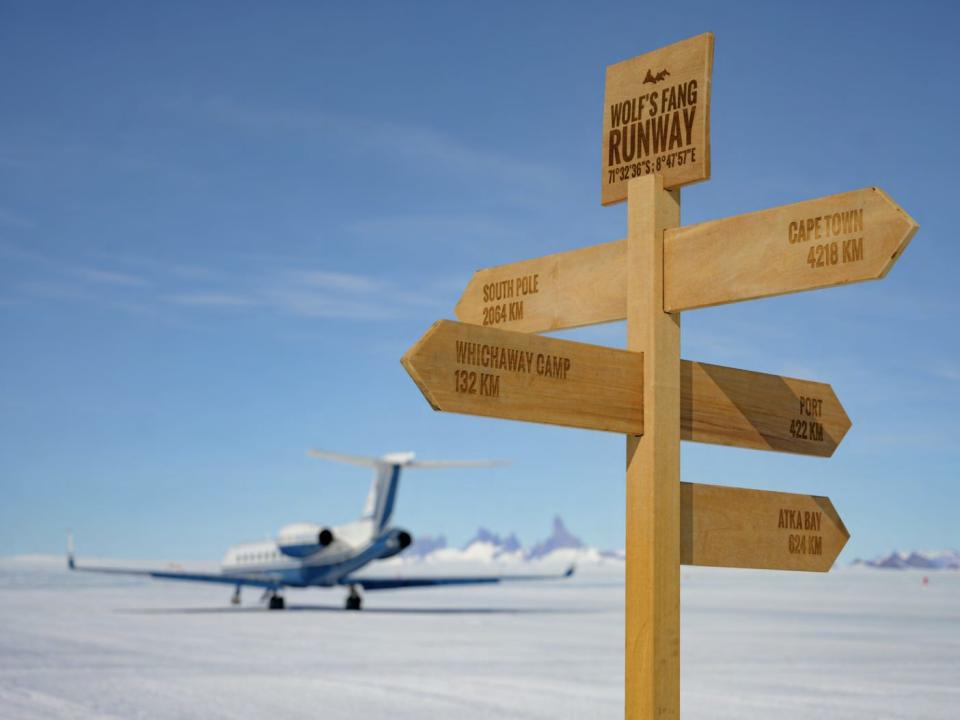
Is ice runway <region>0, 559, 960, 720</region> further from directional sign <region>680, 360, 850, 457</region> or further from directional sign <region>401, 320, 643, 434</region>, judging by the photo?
directional sign <region>401, 320, 643, 434</region>

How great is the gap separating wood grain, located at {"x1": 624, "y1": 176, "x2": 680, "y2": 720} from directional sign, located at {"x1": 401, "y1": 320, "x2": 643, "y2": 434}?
0.23ft

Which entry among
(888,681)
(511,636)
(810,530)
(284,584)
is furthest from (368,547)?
(810,530)

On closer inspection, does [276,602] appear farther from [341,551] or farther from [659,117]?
[659,117]

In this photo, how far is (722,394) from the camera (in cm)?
398

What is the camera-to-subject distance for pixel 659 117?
13.4ft

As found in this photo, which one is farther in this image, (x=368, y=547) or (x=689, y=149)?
(x=368, y=547)

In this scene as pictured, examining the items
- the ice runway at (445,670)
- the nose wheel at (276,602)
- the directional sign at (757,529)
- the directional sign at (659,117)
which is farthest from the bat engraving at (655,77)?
the nose wheel at (276,602)

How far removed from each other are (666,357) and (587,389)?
32 centimetres

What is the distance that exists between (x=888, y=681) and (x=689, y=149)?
12749 millimetres

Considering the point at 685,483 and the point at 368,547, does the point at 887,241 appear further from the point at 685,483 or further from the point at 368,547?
the point at 368,547

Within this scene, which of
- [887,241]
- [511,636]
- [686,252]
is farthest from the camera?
[511,636]

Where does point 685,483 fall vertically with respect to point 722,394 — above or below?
below

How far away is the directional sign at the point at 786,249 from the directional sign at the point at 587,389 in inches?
13.0

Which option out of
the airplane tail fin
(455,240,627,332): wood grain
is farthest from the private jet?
(455,240,627,332): wood grain
